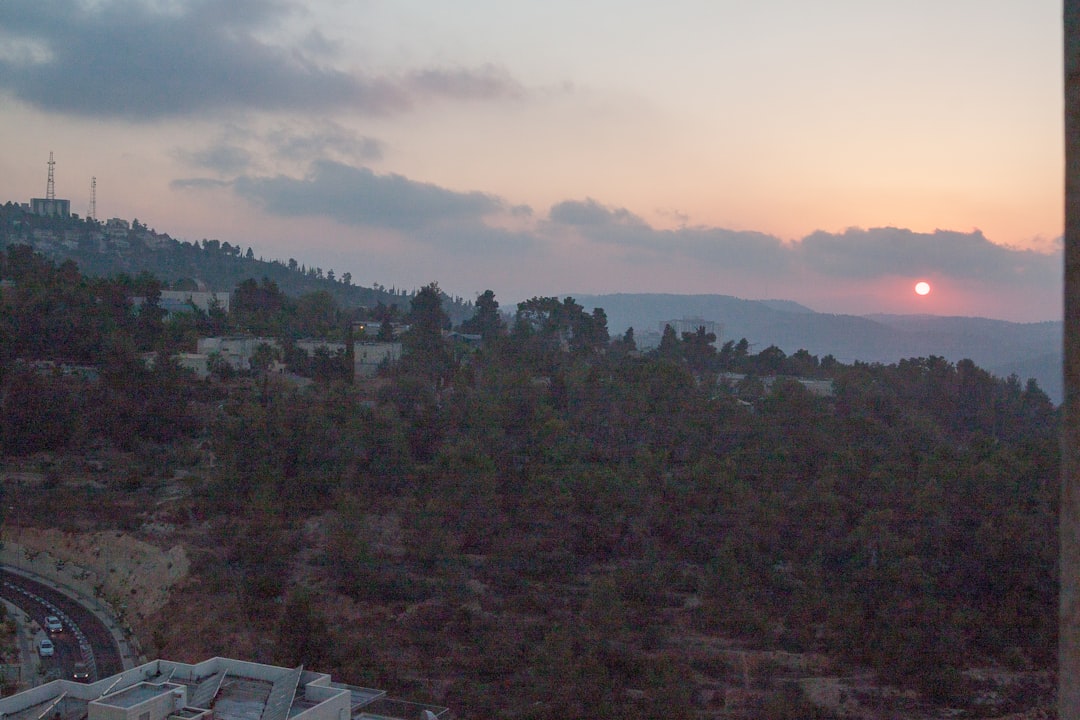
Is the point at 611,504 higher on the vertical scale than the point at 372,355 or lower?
lower

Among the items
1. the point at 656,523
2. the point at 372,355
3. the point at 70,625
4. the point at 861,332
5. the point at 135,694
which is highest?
the point at 861,332

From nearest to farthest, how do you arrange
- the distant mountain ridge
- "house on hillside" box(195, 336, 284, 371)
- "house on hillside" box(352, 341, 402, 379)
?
"house on hillside" box(195, 336, 284, 371) → "house on hillside" box(352, 341, 402, 379) → the distant mountain ridge

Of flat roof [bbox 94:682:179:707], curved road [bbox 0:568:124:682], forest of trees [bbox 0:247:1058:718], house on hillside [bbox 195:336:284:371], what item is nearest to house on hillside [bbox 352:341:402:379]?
house on hillside [bbox 195:336:284:371]

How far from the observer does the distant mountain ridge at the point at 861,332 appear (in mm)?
21152

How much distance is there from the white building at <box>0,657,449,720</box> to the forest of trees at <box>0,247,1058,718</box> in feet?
3.07

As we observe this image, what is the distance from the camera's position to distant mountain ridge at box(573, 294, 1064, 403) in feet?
69.4

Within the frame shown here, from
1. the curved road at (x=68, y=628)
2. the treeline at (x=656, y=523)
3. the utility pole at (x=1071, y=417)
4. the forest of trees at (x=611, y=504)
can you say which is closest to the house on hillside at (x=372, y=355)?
the forest of trees at (x=611, y=504)

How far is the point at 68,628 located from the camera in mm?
7809

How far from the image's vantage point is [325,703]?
4559 millimetres

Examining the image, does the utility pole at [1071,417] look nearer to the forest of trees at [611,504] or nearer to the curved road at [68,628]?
the forest of trees at [611,504]

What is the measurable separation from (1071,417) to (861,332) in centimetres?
3344

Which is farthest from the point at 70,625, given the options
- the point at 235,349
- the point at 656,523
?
the point at 235,349

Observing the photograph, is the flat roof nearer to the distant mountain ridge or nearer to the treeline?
the treeline

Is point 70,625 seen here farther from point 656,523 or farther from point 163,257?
point 163,257
